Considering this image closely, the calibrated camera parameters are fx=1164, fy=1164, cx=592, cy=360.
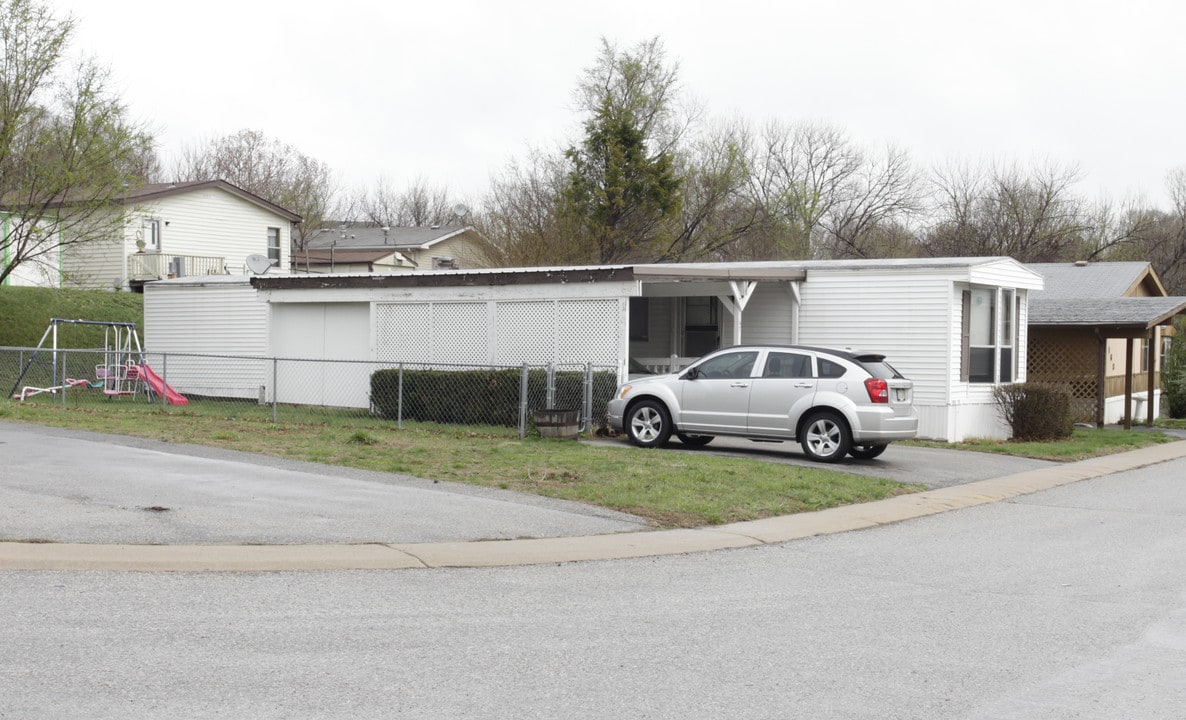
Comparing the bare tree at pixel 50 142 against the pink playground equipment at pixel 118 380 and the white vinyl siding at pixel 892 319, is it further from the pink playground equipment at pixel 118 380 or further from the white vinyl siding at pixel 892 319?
the white vinyl siding at pixel 892 319

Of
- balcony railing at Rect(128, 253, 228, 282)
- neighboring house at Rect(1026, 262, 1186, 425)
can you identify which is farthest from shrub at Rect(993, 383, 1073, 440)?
balcony railing at Rect(128, 253, 228, 282)

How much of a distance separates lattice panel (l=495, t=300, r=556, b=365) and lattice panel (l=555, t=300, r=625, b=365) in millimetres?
193

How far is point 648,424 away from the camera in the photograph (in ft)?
57.1

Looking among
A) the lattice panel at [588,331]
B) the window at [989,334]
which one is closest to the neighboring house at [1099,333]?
the window at [989,334]

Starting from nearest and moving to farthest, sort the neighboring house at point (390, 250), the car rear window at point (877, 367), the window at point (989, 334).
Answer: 1. the car rear window at point (877, 367)
2. the window at point (989, 334)
3. the neighboring house at point (390, 250)

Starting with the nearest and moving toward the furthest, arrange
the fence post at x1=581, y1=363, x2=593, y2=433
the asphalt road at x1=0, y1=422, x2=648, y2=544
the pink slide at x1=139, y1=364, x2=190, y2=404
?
1. the asphalt road at x1=0, y1=422, x2=648, y2=544
2. the fence post at x1=581, y1=363, x2=593, y2=433
3. the pink slide at x1=139, y1=364, x2=190, y2=404

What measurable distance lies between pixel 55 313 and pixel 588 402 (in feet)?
70.3

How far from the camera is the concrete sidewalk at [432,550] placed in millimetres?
8188

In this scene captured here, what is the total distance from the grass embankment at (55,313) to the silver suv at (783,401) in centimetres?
2014

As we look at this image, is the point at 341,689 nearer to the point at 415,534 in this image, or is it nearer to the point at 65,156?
the point at 415,534

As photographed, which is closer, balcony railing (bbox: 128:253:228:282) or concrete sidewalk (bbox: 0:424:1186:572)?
concrete sidewalk (bbox: 0:424:1186:572)

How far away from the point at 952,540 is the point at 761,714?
19.4 ft

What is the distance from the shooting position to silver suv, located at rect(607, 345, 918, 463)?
51.8 ft

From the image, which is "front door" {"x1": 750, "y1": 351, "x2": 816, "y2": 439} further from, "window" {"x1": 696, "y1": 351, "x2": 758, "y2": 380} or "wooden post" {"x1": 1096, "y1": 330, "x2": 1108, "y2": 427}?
"wooden post" {"x1": 1096, "y1": 330, "x2": 1108, "y2": 427}
